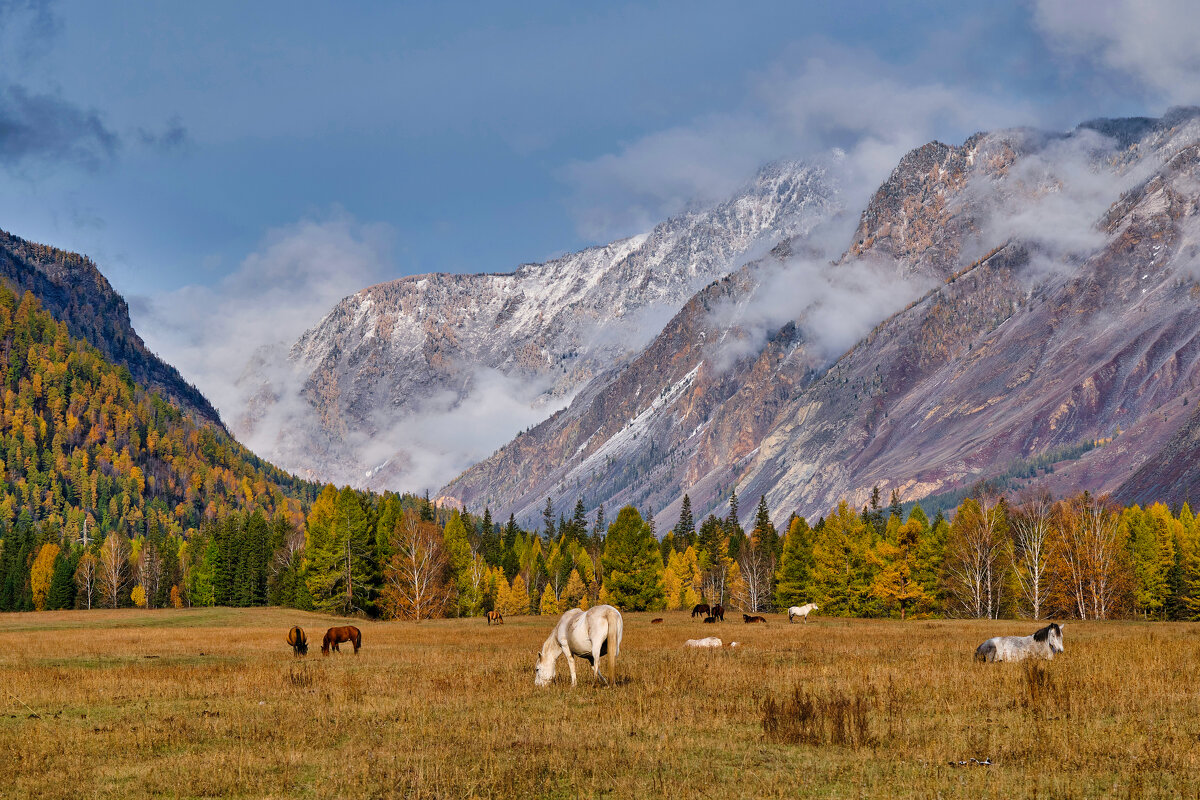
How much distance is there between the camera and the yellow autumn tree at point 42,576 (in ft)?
508

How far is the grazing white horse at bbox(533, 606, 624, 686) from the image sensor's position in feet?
85.3

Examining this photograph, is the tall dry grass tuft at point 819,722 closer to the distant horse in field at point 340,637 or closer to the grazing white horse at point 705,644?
the grazing white horse at point 705,644

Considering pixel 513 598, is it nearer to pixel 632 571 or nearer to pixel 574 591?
pixel 574 591

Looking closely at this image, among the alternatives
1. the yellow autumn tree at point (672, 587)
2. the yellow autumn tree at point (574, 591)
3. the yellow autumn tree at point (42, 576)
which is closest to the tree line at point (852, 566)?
the yellow autumn tree at point (672, 587)

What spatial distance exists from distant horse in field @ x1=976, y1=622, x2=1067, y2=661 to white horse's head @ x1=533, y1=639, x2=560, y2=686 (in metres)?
14.1

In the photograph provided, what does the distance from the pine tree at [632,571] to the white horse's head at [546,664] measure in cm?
8154

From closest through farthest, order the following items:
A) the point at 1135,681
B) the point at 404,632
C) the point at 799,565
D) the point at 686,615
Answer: the point at 1135,681 < the point at 404,632 < the point at 686,615 < the point at 799,565

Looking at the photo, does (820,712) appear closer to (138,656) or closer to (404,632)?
(138,656)

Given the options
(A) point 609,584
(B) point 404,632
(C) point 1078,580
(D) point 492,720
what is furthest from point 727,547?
(D) point 492,720

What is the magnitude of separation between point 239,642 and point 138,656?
1025 centimetres

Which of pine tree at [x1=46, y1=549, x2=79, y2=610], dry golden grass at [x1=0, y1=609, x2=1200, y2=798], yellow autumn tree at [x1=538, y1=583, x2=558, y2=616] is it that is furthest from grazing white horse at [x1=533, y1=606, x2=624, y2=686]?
pine tree at [x1=46, y1=549, x2=79, y2=610]

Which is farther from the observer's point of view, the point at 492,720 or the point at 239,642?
the point at 239,642

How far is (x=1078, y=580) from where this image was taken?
87.9 metres

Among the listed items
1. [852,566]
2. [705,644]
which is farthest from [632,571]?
[705,644]
